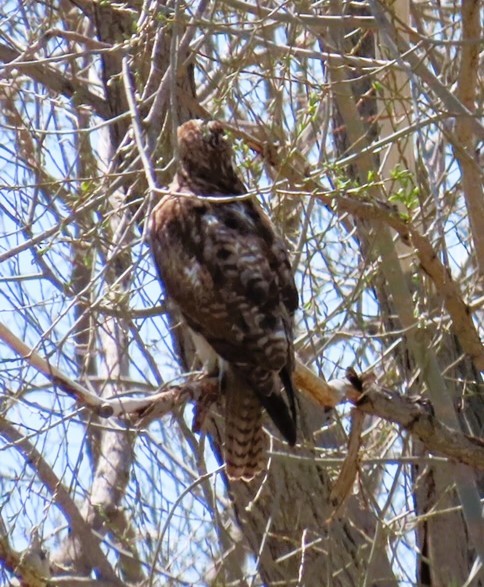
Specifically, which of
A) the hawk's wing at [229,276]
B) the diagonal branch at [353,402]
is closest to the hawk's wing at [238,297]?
the hawk's wing at [229,276]

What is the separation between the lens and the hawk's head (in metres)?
4.78

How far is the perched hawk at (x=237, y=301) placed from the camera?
419 cm

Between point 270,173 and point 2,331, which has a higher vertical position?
point 270,173

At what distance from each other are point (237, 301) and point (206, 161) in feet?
2.55

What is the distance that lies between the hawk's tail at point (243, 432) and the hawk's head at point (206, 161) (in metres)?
0.81

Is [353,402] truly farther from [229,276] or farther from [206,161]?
[206,161]

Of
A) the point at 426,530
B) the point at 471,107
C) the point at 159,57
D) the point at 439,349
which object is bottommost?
the point at 426,530

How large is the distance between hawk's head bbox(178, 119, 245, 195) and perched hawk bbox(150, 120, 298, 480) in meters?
0.09

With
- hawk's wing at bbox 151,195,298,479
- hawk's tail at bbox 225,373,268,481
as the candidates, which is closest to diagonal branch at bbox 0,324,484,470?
hawk's wing at bbox 151,195,298,479

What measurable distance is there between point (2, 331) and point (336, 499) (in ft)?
4.13

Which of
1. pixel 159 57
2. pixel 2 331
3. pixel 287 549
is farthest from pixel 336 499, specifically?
pixel 159 57

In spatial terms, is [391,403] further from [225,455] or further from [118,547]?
[118,547]

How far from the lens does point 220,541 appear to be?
184 inches

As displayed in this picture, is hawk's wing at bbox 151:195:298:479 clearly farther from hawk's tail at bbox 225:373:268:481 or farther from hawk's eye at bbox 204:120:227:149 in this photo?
hawk's eye at bbox 204:120:227:149
